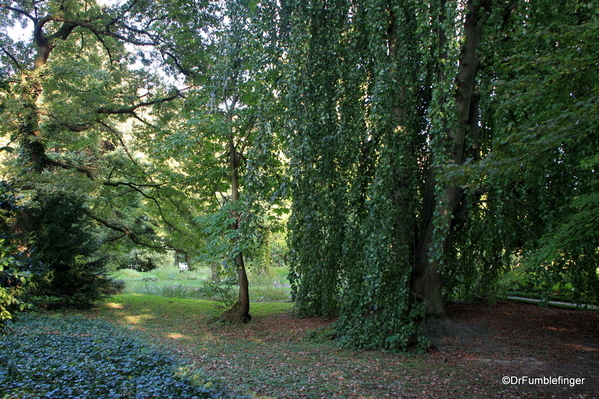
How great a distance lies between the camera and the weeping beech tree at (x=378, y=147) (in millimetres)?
5457

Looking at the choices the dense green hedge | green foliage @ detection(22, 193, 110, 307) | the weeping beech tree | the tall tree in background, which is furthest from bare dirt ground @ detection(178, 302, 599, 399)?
the tall tree in background

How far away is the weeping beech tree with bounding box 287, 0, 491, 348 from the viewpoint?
5.46 metres

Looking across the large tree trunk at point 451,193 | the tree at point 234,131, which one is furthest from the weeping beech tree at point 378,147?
the tree at point 234,131

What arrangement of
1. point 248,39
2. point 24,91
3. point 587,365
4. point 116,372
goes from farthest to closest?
point 24,91 → point 248,39 → point 587,365 → point 116,372

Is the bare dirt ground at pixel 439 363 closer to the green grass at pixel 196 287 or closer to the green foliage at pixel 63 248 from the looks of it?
the green grass at pixel 196 287

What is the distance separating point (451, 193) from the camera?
5848 mm

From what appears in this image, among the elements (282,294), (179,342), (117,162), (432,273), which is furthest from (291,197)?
(282,294)

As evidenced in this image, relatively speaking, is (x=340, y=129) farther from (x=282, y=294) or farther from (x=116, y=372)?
(x=282, y=294)

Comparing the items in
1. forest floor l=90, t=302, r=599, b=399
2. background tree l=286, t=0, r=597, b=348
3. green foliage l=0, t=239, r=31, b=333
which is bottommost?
forest floor l=90, t=302, r=599, b=399

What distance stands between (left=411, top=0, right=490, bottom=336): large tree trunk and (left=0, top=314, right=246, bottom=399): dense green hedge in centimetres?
350

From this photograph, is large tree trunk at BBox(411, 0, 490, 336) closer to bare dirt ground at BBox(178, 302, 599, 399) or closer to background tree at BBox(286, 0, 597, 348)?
background tree at BBox(286, 0, 597, 348)

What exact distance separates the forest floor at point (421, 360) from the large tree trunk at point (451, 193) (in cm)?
70

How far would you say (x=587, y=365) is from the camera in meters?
4.76

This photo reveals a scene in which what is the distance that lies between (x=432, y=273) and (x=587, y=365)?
2.11 meters
